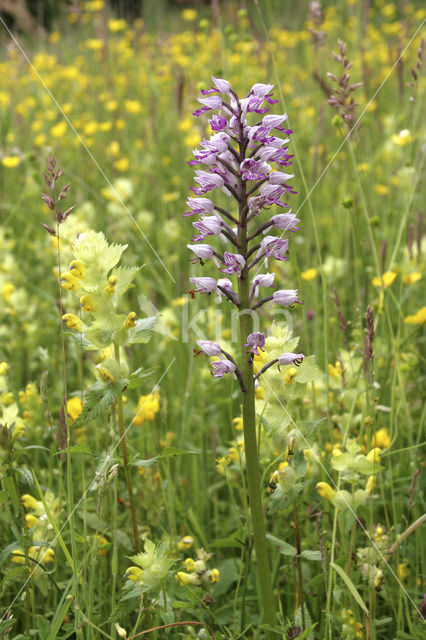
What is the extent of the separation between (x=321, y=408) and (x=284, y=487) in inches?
27.3

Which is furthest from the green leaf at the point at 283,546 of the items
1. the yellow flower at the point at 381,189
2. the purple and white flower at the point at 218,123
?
the yellow flower at the point at 381,189

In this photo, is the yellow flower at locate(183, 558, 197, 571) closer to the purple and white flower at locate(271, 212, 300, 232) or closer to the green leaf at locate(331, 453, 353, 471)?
the green leaf at locate(331, 453, 353, 471)

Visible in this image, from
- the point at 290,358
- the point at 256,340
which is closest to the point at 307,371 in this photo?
the point at 290,358

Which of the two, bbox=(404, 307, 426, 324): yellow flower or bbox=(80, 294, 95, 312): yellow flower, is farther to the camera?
bbox=(404, 307, 426, 324): yellow flower

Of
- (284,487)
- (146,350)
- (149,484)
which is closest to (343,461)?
(284,487)

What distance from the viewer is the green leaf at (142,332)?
148 centimetres

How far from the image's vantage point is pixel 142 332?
1486 millimetres

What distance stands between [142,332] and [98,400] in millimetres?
184

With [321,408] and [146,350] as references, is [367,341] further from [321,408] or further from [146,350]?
[146,350]

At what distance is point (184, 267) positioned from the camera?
11.3ft

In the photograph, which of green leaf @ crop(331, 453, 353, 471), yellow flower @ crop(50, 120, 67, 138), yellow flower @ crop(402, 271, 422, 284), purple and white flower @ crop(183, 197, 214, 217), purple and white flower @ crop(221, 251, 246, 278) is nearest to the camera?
purple and white flower @ crop(221, 251, 246, 278)

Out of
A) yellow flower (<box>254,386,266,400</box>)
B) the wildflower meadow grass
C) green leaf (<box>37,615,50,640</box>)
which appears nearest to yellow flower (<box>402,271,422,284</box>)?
the wildflower meadow grass

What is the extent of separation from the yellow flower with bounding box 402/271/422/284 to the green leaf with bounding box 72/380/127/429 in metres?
1.56

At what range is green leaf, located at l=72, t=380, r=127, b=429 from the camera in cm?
139
